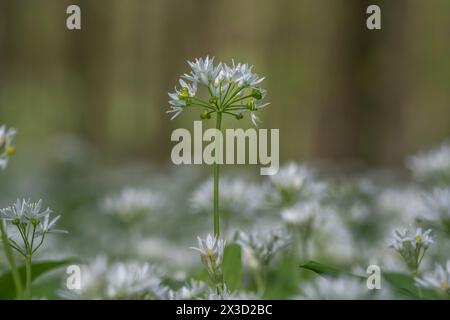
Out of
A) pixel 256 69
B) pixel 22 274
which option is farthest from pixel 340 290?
pixel 256 69

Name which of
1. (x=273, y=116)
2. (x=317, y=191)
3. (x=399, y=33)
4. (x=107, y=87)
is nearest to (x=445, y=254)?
(x=317, y=191)

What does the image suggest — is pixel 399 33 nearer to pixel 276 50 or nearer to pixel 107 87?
pixel 276 50

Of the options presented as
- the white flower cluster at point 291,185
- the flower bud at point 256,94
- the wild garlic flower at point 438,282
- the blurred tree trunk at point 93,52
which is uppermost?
the blurred tree trunk at point 93,52

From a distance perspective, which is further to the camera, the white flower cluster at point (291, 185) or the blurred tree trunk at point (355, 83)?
the blurred tree trunk at point (355, 83)

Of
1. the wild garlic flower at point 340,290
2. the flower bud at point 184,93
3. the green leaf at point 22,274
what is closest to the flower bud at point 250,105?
the flower bud at point 184,93

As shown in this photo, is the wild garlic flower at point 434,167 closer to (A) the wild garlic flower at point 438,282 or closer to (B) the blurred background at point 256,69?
(A) the wild garlic flower at point 438,282

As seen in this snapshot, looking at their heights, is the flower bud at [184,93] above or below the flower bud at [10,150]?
above

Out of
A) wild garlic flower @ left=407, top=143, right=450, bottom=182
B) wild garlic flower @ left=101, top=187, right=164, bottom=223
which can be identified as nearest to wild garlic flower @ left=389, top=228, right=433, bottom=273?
wild garlic flower @ left=407, top=143, right=450, bottom=182
